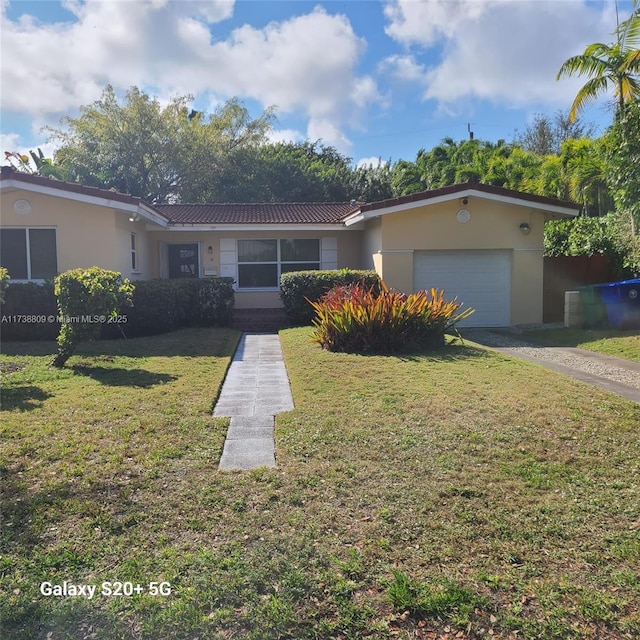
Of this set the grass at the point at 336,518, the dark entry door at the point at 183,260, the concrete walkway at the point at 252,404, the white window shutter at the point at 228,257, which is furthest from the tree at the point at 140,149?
the grass at the point at 336,518

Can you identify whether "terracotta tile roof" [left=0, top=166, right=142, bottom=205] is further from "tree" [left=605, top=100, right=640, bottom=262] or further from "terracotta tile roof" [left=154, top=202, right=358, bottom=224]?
"tree" [left=605, top=100, right=640, bottom=262]

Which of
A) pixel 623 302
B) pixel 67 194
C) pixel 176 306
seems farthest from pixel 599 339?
pixel 67 194

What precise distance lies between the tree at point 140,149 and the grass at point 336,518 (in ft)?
88.3

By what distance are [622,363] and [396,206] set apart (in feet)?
21.3

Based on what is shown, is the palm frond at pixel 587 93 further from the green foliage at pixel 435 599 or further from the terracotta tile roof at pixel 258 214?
the green foliage at pixel 435 599

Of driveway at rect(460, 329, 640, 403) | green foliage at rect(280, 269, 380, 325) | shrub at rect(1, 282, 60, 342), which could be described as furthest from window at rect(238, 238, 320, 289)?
driveway at rect(460, 329, 640, 403)

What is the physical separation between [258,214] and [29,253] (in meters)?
7.13

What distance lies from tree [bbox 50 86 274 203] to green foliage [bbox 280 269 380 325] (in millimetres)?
20448

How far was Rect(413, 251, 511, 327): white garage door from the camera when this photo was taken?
1452 centimetres

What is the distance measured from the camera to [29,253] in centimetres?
1308

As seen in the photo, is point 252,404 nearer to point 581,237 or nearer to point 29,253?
point 29,253

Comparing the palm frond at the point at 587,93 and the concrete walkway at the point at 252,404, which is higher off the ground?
the palm frond at the point at 587,93

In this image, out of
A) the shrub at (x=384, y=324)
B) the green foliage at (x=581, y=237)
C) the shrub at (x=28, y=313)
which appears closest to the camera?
the shrub at (x=384, y=324)

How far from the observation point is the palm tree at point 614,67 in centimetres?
1291
